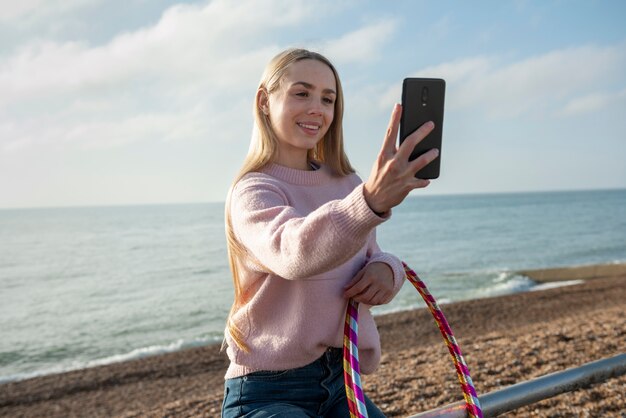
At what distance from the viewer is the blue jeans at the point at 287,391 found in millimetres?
1953

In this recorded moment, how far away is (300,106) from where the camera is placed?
2.07 meters

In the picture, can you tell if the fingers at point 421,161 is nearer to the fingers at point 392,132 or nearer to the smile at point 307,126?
the fingers at point 392,132

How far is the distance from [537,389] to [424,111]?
1.55m

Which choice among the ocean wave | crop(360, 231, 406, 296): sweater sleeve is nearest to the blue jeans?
crop(360, 231, 406, 296): sweater sleeve

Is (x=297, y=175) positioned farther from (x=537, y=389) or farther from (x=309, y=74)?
(x=537, y=389)

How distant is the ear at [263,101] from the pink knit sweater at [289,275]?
220mm

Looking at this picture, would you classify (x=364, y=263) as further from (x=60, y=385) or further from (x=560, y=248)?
(x=560, y=248)

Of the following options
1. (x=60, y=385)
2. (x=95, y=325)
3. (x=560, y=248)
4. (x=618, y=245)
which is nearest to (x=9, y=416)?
(x=60, y=385)

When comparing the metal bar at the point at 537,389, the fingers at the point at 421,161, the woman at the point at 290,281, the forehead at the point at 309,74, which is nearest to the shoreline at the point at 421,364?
the metal bar at the point at 537,389

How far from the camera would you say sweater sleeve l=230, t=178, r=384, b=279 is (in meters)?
1.39

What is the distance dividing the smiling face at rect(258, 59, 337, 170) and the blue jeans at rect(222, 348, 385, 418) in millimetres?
741

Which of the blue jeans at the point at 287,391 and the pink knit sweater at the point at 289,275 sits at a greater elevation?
the pink knit sweater at the point at 289,275

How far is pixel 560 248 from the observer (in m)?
35.7

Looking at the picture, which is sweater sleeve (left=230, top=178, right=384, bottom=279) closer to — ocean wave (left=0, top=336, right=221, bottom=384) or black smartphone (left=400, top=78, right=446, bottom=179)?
black smartphone (left=400, top=78, right=446, bottom=179)
